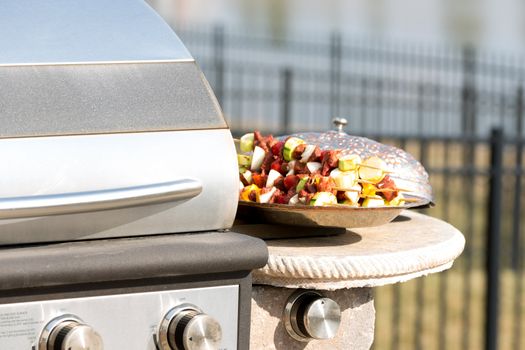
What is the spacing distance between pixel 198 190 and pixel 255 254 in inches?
6.2

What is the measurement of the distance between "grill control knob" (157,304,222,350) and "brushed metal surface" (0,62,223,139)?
0.34 meters

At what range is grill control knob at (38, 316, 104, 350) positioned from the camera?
163cm

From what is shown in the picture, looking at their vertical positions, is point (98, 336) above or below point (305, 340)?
above

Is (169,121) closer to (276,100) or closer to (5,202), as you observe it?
(5,202)

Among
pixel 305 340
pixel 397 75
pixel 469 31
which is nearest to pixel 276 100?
pixel 397 75

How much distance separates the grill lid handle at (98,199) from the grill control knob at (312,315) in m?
0.39

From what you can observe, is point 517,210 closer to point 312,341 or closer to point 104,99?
point 312,341

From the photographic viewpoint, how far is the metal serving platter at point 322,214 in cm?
199

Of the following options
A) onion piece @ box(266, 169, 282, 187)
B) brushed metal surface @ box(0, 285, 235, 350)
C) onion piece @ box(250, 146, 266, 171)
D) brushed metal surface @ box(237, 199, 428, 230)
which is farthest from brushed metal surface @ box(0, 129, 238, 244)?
onion piece @ box(250, 146, 266, 171)

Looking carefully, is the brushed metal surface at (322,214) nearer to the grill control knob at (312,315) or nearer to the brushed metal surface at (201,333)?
the grill control knob at (312,315)

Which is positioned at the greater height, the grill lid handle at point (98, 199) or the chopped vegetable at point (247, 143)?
the chopped vegetable at point (247, 143)

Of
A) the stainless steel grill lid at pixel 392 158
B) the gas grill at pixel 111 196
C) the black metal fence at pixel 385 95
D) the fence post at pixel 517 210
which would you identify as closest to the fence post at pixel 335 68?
the black metal fence at pixel 385 95

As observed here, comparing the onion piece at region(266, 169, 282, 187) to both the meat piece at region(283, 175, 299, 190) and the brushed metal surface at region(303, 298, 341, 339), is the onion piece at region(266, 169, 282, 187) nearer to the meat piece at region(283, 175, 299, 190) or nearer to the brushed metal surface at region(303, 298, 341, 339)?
the meat piece at region(283, 175, 299, 190)

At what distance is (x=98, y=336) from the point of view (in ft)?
5.46
